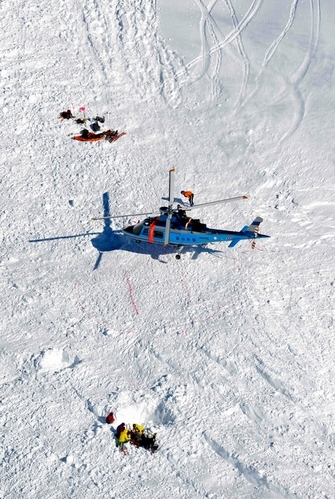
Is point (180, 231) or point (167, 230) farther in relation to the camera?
point (180, 231)

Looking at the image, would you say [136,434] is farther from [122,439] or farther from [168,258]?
[168,258]

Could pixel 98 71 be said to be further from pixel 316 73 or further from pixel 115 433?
pixel 115 433

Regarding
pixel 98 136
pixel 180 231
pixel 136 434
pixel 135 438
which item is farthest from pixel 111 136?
pixel 135 438

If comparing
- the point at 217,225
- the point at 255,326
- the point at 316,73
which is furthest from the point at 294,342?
the point at 316,73

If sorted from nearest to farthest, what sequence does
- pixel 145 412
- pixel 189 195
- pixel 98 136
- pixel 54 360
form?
pixel 145 412
pixel 54 360
pixel 189 195
pixel 98 136

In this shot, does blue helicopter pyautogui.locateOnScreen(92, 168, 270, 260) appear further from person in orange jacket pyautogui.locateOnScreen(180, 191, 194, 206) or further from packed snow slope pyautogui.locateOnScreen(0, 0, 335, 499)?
person in orange jacket pyautogui.locateOnScreen(180, 191, 194, 206)

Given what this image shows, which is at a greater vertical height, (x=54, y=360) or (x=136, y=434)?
(x=54, y=360)

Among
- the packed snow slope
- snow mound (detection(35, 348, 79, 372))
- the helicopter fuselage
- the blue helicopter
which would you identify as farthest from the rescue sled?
snow mound (detection(35, 348, 79, 372))

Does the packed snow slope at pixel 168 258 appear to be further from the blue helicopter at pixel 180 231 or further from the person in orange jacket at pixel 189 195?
the blue helicopter at pixel 180 231
